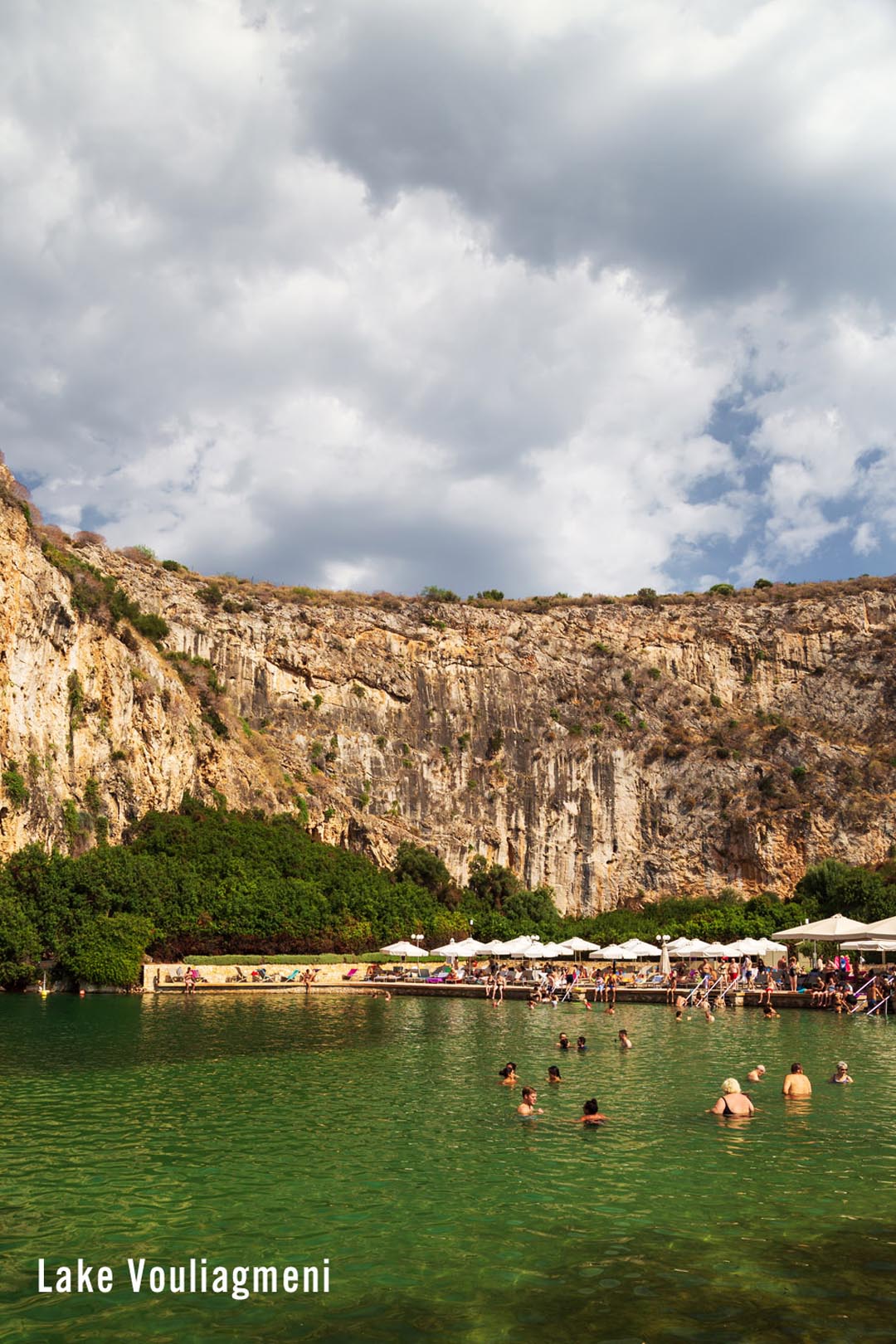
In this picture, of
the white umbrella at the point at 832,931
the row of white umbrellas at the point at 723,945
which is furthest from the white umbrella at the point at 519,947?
the white umbrella at the point at 832,931

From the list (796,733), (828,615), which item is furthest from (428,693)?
(828,615)

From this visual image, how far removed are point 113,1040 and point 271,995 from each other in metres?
15.1

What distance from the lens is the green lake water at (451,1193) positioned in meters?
8.77

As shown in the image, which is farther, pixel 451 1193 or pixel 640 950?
pixel 640 950

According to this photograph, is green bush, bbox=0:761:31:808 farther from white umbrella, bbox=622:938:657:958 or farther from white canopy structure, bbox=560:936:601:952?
white umbrella, bbox=622:938:657:958

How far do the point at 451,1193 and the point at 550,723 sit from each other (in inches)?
2670

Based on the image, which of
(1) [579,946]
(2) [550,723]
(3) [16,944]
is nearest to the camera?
(3) [16,944]

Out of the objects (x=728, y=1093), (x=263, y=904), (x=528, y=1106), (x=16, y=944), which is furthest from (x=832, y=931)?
(x=16, y=944)

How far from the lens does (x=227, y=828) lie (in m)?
56.8

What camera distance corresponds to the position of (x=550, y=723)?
7975cm

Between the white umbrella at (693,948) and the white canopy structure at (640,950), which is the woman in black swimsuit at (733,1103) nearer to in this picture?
the white umbrella at (693,948)

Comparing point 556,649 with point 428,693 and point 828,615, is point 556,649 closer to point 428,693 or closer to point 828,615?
point 428,693

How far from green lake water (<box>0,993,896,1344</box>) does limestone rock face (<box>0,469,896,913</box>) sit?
4120cm

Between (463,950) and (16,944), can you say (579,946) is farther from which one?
(16,944)
